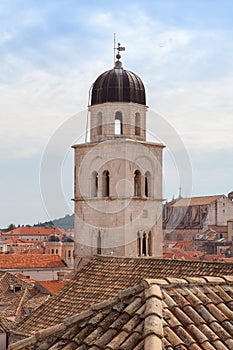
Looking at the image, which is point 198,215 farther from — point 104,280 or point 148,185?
point 104,280

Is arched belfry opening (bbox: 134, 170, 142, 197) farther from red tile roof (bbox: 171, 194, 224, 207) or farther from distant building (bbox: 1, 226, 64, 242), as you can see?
distant building (bbox: 1, 226, 64, 242)

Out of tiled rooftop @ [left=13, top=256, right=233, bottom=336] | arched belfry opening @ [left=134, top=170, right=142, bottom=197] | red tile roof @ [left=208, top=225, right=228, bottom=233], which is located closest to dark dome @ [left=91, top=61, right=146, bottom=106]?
arched belfry opening @ [left=134, top=170, right=142, bottom=197]

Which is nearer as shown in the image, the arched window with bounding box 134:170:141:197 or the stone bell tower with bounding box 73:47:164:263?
the stone bell tower with bounding box 73:47:164:263

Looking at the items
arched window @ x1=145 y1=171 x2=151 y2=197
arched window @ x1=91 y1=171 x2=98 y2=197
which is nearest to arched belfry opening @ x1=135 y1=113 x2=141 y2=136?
arched window @ x1=145 y1=171 x2=151 y2=197

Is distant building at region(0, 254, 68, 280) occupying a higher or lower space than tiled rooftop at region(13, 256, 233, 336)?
higher

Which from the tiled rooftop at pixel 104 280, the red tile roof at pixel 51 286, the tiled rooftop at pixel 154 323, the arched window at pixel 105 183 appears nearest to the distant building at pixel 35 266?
the red tile roof at pixel 51 286

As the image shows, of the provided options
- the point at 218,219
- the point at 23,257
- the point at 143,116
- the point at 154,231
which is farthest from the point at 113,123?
the point at 218,219

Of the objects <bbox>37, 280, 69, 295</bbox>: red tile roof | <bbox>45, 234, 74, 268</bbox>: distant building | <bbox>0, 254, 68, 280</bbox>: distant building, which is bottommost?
<bbox>37, 280, 69, 295</bbox>: red tile roof

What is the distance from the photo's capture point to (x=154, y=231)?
27.4 m

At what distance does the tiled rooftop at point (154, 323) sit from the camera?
4492 millimetres

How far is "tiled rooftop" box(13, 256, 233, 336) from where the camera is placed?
1296cm

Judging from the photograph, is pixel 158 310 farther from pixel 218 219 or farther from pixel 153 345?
pixel 218 219

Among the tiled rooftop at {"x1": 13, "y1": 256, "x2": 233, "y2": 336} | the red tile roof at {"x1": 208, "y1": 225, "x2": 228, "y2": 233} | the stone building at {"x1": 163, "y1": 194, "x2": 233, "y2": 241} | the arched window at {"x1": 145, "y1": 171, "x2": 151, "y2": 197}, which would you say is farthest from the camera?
the stone building at {"x1": 163, "y1": 194, "x2": 233, "y2": 241}

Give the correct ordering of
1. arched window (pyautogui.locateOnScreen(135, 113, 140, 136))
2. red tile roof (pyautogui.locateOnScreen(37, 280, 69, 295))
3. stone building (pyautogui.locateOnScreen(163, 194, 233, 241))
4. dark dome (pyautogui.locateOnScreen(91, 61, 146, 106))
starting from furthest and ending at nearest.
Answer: stone building (pyautogui.locateOnScreen(163, 194, 233, 241)) → red tile roof (pyautogui.locateOnScreen(37, 280, 69, 295)) → arched window (pyautogui.locateOnScreen(135, 113, 140, 136)) → dark dome (pyautogui.locateOnScreen(91, 61, 146, 106))
